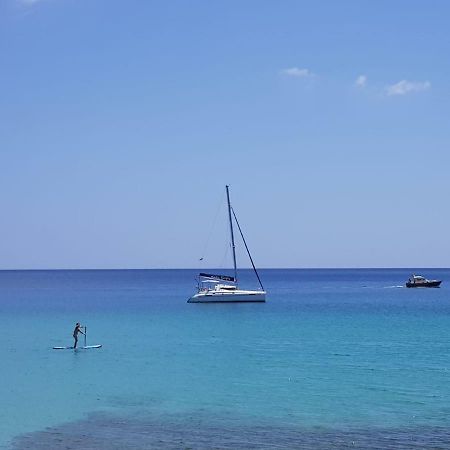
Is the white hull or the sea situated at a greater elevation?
the white hull

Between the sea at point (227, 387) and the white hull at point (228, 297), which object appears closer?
the sea at point (227, 387)

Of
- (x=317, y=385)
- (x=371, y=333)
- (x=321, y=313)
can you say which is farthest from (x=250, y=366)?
(x=321, y=313)

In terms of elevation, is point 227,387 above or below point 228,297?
below

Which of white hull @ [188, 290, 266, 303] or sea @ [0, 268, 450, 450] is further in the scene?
white hull @ [188, 290, 266, 303]

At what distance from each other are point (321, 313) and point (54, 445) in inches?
2254

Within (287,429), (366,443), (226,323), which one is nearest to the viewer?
(366,443)

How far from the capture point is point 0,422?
2564 cm

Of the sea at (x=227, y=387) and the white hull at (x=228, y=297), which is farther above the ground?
the white hull at (x=228, y=297)

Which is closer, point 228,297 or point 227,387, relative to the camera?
point 227,387

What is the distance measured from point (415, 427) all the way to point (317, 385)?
801 cm

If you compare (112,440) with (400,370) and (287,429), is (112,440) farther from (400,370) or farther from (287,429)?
(400,370)

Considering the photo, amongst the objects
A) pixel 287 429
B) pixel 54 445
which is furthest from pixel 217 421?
pixel 54 445

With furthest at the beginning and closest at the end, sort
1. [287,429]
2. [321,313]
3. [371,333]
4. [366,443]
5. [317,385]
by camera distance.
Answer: [321,313] < [371,333] < [317,385] < [287,429] < [366,443]

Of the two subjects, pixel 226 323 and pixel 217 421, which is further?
pixel 226 323
